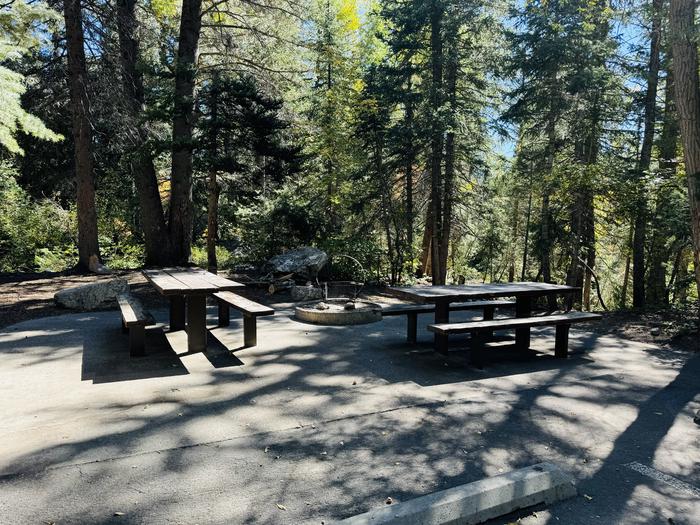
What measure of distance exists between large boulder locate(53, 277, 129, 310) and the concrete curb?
757cm

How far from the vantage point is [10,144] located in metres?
7.83

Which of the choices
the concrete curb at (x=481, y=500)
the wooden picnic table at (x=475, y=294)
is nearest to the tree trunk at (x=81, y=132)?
the wooden picnic table at (x=475, y=294)

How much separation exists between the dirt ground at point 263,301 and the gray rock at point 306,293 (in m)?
0.20

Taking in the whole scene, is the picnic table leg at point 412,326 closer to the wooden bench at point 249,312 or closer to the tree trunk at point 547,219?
the wooden bench at point 249,312

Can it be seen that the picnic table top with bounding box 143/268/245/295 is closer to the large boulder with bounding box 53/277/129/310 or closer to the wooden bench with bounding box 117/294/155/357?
the wooden bench with bounding box 117/294/155/357

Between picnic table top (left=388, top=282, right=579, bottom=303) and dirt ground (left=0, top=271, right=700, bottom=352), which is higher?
picnic table top (left=388, top=282, right=579, bottom=303)

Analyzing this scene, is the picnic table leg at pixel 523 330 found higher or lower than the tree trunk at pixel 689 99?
lower

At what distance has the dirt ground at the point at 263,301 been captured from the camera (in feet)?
24.1

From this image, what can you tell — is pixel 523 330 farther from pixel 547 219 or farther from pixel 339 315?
pixel 547 219

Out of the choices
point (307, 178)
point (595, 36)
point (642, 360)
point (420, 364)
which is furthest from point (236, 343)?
point (307, 178)

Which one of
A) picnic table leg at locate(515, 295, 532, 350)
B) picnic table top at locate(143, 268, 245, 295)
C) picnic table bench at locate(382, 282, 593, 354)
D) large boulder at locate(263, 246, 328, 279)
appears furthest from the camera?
large boulder at locate(263, 246, 328, 279)

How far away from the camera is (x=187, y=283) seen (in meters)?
5.75

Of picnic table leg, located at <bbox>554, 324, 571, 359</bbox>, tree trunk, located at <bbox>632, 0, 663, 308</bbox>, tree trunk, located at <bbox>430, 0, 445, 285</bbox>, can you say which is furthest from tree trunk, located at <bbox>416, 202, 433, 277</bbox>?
picnic table leg, located at <bbox>554, 324, 571, 359</bbox>

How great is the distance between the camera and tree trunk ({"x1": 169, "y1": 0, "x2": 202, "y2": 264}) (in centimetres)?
1080
